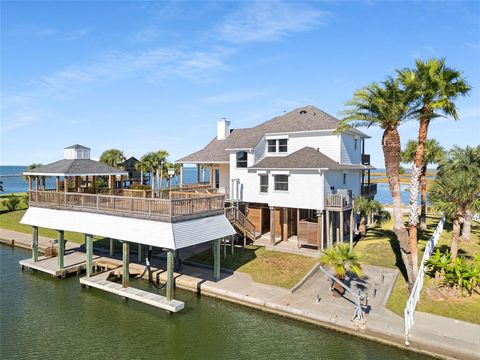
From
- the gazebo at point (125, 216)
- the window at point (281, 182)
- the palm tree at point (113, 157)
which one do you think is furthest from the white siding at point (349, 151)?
the palm tree at point (113, 157)

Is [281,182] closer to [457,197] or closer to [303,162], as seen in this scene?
[303,162]

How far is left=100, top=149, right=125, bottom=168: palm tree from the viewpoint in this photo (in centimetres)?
5328

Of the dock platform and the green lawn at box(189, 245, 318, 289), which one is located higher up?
the green lawn at box(189, 245, 318, 289)

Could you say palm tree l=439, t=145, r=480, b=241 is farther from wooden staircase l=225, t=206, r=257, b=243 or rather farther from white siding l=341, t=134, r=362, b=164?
wooden staircase l=225, t=206, r=257, b=243

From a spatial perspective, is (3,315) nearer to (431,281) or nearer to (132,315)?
(132,315)

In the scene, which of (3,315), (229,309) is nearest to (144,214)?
(229,309)

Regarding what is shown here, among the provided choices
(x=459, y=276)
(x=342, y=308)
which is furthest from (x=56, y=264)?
(x=459, y=276)

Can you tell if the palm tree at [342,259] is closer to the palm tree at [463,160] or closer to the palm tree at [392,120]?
the palm tree at [392,120]

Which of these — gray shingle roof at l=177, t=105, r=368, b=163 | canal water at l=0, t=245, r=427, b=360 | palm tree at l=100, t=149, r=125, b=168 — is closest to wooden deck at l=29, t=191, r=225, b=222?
canal water at l=0, t=245, r=427, b=360

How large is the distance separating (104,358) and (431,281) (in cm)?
1741

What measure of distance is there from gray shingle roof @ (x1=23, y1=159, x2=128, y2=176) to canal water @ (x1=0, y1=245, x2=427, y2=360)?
8042 millimetres

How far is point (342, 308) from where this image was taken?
1689cm

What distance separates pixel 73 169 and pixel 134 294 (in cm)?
1026

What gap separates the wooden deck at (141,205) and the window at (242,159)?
860 centimetres
